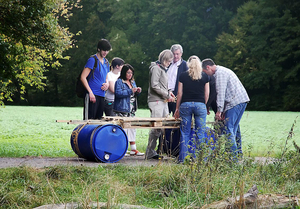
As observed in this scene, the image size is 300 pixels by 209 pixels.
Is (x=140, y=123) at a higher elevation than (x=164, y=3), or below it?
below

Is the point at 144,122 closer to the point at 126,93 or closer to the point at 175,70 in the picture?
the point at 126,93

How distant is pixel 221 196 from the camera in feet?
16.3

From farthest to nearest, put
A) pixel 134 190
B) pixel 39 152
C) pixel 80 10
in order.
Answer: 1. pixel 80 10
2. pixel 39 152
3. pixel 134 190

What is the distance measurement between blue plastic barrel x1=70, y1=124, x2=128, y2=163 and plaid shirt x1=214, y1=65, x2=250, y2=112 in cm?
189

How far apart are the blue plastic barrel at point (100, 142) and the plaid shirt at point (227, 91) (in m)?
1.89

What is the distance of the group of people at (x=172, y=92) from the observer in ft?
25.5

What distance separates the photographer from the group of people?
777cm

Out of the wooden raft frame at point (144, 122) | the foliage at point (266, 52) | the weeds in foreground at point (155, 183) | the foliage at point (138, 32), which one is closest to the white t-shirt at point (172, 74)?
the wooden raft frame at point (144, 122)

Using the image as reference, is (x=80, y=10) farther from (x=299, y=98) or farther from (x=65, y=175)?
(x=65, y=175)

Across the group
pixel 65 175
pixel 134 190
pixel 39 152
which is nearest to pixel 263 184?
pixel 134 190

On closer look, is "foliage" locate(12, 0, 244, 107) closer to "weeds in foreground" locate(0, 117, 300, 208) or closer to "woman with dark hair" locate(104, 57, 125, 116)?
"woman with dark hair" locate(104, 57, 125, 116)

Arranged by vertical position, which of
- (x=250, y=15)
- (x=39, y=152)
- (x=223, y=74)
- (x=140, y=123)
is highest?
(x=250, y=15)

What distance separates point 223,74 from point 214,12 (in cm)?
3946

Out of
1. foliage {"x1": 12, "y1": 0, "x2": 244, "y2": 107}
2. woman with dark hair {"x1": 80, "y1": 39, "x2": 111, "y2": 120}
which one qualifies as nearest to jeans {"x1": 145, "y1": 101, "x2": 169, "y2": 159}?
woman with dark hair {"x1": 80, "y1": 39, "x2": 111, "y2": 120}
